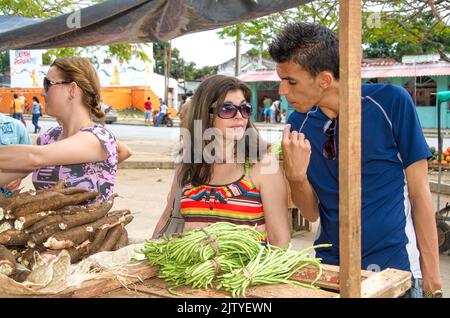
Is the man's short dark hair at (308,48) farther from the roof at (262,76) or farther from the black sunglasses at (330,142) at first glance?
the roof at (262,76)

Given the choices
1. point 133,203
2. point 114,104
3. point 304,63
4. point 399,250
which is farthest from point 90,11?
point 114,104

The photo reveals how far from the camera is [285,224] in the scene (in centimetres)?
254

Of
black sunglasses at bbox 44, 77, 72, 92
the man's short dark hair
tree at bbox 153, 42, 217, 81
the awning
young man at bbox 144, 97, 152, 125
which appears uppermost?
tree at bbox 153, 42, 217, 81

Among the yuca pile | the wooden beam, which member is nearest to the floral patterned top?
the yuca pile

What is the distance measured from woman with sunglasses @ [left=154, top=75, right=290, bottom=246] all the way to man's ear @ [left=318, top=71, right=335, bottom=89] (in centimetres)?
46

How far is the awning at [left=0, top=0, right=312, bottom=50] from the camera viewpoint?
8.11 ft

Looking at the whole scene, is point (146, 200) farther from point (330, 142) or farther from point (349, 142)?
point (349, 142)

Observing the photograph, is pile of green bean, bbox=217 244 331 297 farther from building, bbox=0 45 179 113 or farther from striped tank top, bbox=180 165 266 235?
building, bbox=0 45 179 113

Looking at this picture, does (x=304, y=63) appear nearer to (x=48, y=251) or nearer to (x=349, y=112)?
(x=349, y=112)

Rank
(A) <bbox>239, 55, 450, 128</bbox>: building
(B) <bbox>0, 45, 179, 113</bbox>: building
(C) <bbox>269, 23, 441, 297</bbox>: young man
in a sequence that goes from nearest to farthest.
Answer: (C) <bbox>269, 23, 441, 297</bbox>: young man → (A) <bbox>239, 55, 450, 128</bbox>: building → (B) <bbox>0, 45, 179, 113</bbox>: building

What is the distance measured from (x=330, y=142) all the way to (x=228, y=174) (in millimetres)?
546

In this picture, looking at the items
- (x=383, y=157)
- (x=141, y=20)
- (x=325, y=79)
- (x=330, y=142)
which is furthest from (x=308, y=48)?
(x=141, y=20)

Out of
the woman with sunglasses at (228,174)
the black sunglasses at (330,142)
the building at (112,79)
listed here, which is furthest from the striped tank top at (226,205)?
the building at (112,79)

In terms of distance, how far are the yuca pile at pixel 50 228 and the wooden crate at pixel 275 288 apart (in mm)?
331
